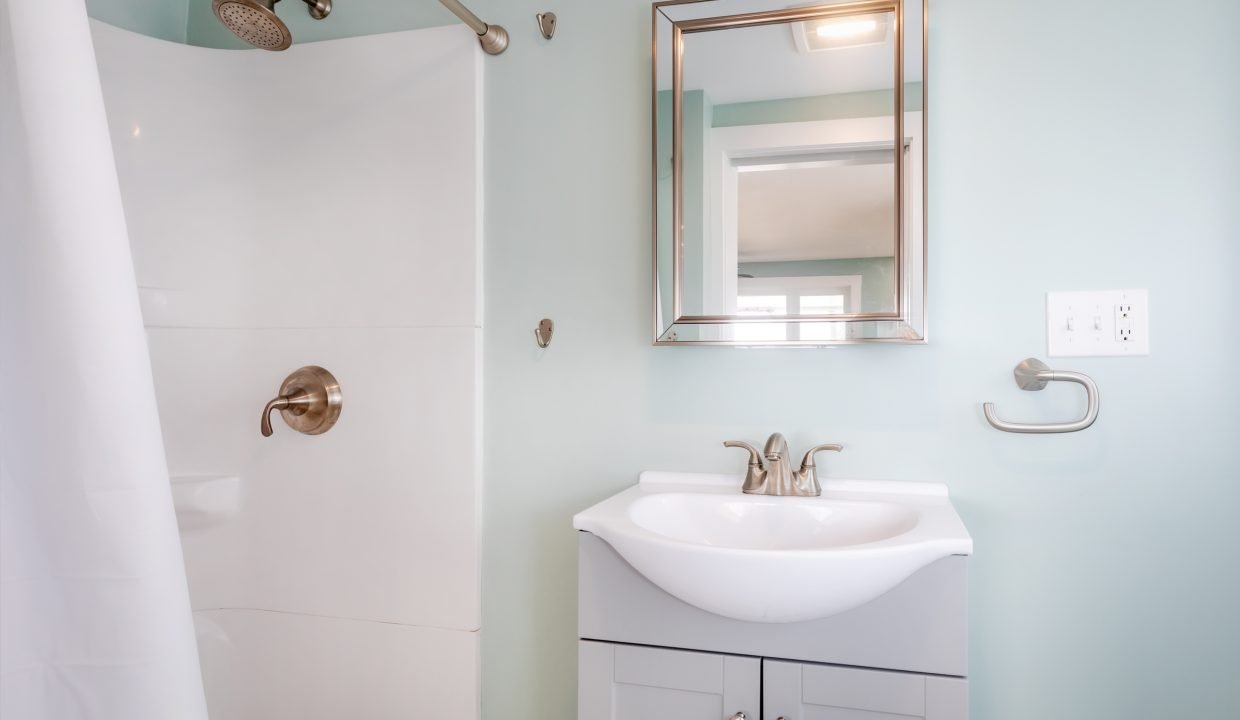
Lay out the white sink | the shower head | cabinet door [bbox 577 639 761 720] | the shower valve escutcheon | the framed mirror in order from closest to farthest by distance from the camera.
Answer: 1. the white sink
2. cabinet door [bbox 577 639 761 720]
3. the shower head
4. the framed mirror
5. the shower valve escutcheon

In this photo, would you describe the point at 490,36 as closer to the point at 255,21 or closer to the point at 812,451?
the point at 255,21

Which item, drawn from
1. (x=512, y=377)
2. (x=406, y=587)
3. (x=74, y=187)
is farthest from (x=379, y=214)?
(x=74, y=187)

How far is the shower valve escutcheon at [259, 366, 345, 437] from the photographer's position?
1591 mm

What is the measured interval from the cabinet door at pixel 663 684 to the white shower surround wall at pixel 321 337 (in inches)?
18.1

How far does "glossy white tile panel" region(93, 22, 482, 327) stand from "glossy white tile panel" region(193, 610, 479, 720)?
2.18 ft

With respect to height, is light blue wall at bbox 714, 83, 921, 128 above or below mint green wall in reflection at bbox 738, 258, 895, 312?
above

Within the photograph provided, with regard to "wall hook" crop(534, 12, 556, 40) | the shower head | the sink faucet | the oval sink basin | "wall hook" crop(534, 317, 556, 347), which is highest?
"wall hook" crop(534, 12, 556, 40)

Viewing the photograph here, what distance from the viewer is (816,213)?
53.7 inches

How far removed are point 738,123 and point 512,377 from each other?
68cm

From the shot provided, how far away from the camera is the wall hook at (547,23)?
1.53m

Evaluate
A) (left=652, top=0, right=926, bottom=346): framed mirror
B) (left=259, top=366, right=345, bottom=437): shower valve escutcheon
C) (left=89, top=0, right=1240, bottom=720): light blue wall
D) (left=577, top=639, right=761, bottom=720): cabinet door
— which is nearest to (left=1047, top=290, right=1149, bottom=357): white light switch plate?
(left=89, top=0, right=1240, bottom=720): light blue wall

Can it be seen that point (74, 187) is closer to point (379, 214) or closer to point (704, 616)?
point (704, 616)

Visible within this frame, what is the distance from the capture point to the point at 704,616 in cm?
111

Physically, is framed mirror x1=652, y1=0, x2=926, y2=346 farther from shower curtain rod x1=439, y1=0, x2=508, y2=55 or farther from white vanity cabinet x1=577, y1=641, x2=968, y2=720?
white vanity cabinet x1=577, y1=641, x2=968, y2=720
